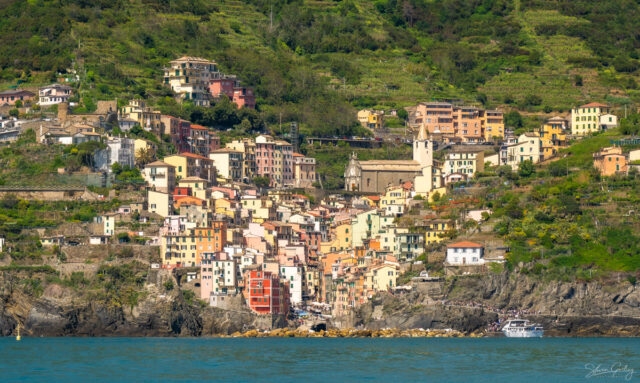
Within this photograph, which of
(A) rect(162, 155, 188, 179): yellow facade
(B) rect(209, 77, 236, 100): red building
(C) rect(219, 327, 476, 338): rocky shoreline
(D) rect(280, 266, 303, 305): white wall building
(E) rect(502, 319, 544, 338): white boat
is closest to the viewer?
(E) rect(502, 319, 544, 338): white boat

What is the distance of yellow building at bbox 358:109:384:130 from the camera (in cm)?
13662

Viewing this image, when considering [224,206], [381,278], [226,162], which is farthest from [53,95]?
[381,278]

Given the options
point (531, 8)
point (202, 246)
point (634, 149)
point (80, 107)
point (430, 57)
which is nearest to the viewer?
point (202, 246)

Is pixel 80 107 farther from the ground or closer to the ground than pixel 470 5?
closer to the ground

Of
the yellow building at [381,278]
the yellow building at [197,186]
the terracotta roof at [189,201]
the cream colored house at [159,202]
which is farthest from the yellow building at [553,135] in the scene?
the cream colored house at [159,202]

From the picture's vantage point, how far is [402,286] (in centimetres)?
9756

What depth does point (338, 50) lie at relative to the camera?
15762cm

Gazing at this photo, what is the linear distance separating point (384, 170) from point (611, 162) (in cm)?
2142

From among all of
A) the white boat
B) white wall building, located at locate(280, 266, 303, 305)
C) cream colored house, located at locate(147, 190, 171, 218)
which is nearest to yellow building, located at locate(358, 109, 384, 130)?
cream colored house, located at locate(147, 190, 171, 218)

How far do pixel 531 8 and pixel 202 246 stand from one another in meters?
84.0

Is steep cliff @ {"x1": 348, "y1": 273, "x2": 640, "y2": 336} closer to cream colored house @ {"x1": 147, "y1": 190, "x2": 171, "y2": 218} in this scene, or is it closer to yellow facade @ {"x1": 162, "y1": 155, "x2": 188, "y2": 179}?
cream colored house @ {"x1": 147, "y1": 190, "x2": 171, "y2": 218}

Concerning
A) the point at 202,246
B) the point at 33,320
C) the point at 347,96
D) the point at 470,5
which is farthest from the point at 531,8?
the point at 33,320

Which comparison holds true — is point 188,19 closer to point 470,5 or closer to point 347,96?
point 347,96

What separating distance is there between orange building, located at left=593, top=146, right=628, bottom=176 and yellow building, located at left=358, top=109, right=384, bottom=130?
1174 inches
